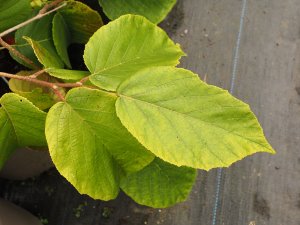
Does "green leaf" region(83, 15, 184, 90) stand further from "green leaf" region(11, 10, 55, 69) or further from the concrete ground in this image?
the concrete ground

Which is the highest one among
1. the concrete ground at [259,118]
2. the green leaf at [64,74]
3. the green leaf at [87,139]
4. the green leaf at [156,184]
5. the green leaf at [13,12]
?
the green leaf at [13,12]

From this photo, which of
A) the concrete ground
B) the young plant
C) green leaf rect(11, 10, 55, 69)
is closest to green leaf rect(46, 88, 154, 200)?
the young plant

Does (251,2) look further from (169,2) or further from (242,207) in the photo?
(242,207)

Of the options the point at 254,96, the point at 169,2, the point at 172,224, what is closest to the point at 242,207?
the point at 172,224

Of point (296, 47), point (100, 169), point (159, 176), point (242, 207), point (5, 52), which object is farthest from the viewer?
point (296, 47)

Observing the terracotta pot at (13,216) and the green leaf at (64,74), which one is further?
the terracotta pot at (13,216)

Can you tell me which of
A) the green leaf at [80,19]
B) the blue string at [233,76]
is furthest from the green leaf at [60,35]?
the blue string at [233,76]

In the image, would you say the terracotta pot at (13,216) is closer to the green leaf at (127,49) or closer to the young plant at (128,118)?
the young plant at (128,118)
